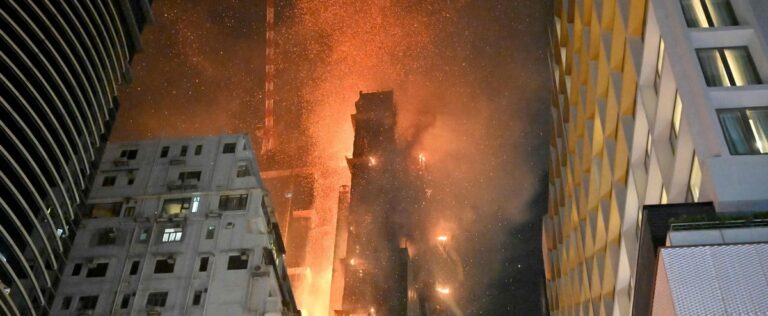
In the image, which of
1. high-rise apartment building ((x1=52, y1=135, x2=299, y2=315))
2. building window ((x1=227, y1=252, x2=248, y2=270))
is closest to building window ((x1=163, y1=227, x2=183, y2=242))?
high-rise apartment building ((x1=52, y1=135, x2=299, y2=315))

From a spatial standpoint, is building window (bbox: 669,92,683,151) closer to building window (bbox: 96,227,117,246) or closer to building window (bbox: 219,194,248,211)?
building window (bbox: 219,194,248,211)

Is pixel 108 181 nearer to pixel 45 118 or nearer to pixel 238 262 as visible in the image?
pixel 238 262

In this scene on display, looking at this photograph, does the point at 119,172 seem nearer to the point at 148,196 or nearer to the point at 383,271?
the point at 148,196

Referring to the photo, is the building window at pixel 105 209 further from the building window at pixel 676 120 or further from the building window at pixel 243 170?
the building window at pixel 676 120

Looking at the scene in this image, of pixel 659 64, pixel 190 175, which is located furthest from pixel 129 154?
pixel 659 64

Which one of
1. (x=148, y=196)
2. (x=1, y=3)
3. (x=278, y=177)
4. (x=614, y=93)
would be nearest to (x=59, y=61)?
(x=1, y=3)

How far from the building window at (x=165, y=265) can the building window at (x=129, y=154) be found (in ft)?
33.2

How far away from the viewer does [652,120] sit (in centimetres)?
2408

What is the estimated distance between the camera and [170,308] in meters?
49.8

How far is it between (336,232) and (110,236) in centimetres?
3707

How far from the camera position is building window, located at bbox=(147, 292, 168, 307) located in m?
50.1

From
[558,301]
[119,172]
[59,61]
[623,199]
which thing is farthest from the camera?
[119,172]

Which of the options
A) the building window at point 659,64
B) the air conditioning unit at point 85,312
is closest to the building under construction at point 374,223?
the air conditioning unit at point 85,312

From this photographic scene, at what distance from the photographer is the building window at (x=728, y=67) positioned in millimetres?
21453
